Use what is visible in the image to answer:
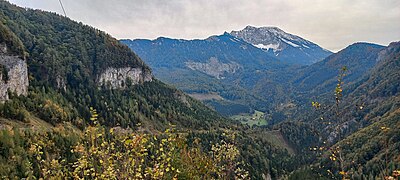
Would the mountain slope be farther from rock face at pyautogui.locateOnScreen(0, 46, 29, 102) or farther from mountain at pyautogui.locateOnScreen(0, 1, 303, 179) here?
rock face at pyautogui.locateOnScreen(0, 46, 29, 102)

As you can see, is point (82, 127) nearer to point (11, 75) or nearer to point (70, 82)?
point (11, 75)

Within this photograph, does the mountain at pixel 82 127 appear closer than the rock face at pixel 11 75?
Yes

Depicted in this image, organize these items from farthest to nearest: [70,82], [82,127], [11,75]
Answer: [70,82] < [82,127] < [11,75]

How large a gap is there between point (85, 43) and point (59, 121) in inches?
3797

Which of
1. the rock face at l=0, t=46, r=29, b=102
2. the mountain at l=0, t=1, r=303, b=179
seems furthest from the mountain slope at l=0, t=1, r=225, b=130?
the rock face at l=0, t=46, r=29, b=102

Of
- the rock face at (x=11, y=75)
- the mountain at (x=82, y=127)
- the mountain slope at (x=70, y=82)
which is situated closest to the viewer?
the mountain at (x=82, y=127)

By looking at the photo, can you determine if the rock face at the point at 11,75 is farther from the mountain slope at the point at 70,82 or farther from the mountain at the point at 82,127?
the mountain slope at the point at 70,82

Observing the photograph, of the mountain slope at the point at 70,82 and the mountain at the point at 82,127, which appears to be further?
the mountain slope at the point at 70,82

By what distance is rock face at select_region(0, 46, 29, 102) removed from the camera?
9769 centimetres

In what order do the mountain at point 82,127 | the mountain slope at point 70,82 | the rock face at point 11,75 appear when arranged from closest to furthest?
the mountain at point 82,127 < the rock face at point 11,75 < the mountain slope at point 70,82

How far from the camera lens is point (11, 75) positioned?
10362cm

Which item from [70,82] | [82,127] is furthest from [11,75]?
[70,82]

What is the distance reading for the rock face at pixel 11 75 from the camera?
3846 inches

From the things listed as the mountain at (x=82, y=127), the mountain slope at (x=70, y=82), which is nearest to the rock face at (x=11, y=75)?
the mountain at (x=82, y=127)
